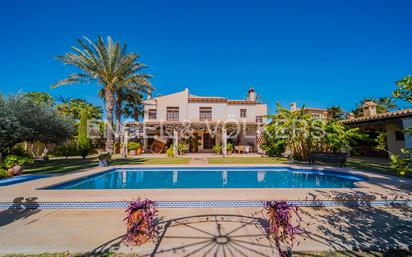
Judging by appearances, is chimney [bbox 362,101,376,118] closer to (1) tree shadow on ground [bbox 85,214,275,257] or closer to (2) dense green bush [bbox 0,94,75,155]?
(1) tree shadow on ground [bbox 85,214,275,257]

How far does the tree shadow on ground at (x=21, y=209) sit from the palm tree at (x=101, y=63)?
1104cm

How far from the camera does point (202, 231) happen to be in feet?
14.0

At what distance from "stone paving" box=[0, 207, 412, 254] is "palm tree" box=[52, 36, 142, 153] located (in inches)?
492

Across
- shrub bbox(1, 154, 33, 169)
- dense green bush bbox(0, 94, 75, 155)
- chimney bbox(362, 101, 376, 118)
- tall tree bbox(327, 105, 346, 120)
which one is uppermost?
tall tree bbox(327, 105, 346, 120)

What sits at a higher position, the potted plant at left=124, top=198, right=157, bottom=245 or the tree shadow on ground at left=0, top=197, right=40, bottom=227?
the potted plant at left=124, top=198, right=157, bottom=245

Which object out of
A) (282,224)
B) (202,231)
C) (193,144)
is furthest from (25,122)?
(193,144)

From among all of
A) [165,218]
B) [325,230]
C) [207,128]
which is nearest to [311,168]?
[325,230]

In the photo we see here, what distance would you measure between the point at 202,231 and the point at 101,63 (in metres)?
16.2

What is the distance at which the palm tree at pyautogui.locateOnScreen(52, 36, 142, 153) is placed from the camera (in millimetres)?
15430

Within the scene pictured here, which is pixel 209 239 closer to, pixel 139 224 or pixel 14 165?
pixel 139 224

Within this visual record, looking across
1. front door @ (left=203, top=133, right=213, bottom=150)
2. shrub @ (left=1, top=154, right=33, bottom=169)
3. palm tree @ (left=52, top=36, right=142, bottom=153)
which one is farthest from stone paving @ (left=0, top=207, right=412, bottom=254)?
front door @ (left=203, top=133, right=213, bottom=150)

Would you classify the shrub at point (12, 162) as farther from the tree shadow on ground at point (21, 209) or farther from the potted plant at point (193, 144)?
the potted plant at point (193, 144)

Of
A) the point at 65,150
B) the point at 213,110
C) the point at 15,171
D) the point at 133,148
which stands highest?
the point at 213,110

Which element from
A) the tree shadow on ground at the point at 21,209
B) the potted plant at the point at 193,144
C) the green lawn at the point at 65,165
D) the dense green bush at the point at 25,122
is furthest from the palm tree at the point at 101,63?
the tree shadow on ground at the point at 21,209
